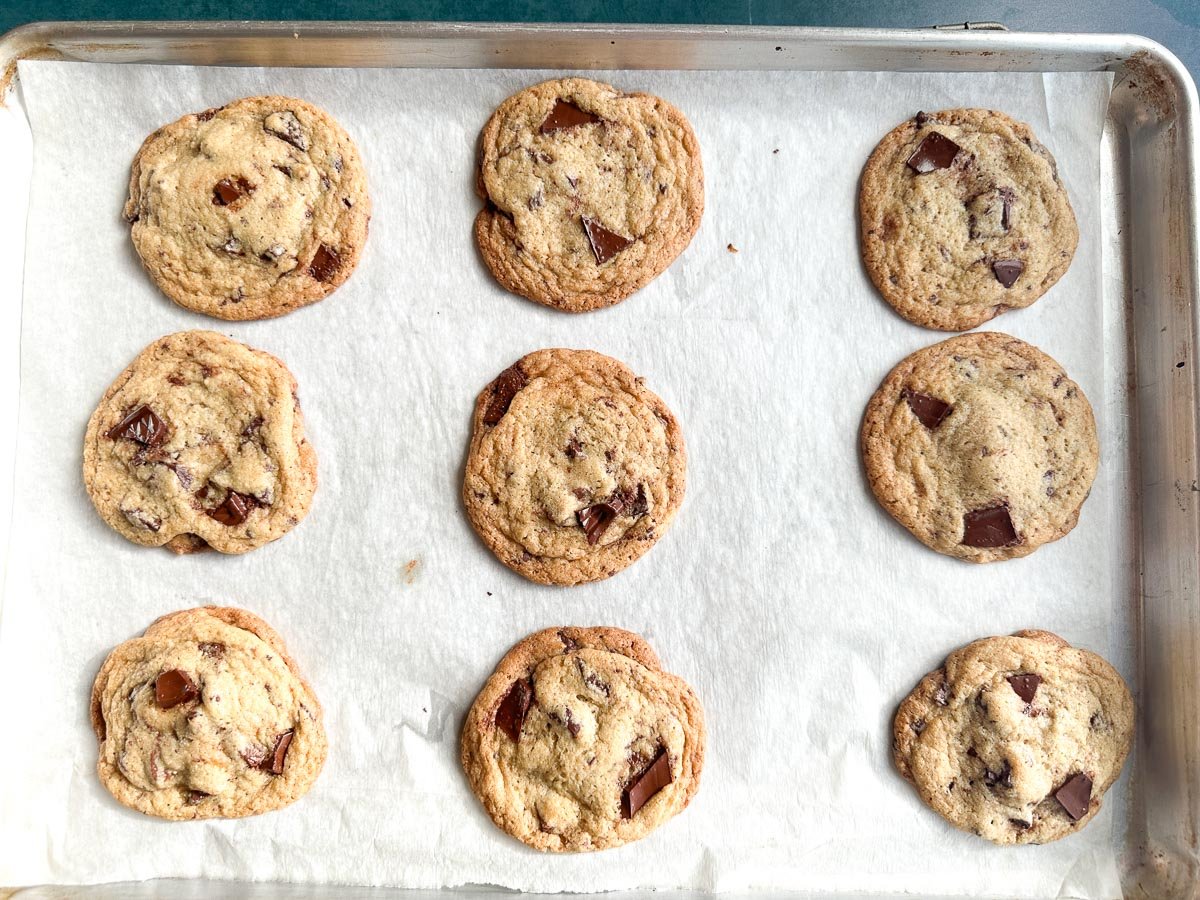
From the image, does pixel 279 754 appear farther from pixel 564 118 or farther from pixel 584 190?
pixel 564 118

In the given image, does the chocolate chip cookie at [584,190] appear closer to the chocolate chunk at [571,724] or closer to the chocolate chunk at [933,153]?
the chocolate chunk at [933,153]

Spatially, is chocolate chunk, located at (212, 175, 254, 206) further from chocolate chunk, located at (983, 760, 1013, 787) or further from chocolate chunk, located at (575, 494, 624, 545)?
chocolate chunk, located at (983, 760, 1013, 787)

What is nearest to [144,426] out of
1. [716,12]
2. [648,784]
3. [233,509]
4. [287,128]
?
[233,509]

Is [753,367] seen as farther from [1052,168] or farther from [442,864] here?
[442,864]

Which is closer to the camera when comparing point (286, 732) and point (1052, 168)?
point (286, 732)

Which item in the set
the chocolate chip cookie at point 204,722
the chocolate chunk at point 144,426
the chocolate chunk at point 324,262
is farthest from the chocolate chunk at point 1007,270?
the chocolate chunk at point 144,426

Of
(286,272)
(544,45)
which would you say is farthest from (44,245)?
(544,45)
